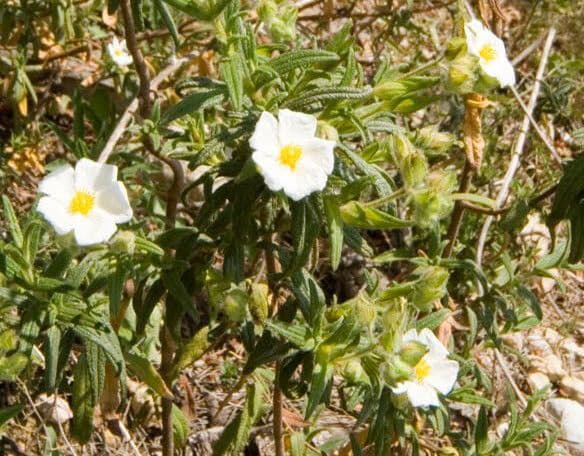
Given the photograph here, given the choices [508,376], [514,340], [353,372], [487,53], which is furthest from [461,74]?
[514,340]

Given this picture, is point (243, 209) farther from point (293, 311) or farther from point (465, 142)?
point (465, 142)

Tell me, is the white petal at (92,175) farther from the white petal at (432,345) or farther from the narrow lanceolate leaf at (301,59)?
the white petal at (432,345)

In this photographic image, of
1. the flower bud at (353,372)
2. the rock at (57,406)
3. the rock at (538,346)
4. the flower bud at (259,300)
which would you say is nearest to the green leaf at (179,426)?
the rock at (57,406)

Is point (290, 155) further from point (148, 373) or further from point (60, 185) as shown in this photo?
point (148, 373)

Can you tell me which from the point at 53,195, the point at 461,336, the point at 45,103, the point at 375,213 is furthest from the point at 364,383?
the point at 45,103

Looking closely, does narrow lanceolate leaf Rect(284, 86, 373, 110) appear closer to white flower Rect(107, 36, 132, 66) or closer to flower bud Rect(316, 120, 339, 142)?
flower bud Rect(316, 120, 339, 142)
